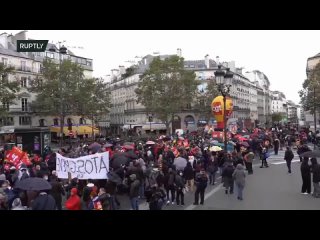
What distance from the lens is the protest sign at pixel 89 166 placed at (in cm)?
1380

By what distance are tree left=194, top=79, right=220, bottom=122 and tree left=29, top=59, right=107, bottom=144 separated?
75.3ft

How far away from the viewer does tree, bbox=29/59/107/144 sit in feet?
200

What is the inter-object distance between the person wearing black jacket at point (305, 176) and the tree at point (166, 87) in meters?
51.2

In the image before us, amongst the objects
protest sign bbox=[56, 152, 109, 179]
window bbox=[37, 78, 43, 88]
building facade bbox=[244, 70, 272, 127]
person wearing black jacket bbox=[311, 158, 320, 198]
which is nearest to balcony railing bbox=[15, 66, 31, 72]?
window bbox=[37, 78, 43, 88]

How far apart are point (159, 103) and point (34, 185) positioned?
2281 inches

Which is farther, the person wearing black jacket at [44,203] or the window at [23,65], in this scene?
the window at [23,65]

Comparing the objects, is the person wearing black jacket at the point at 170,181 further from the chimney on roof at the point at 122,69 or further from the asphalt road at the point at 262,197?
the chimney on roof at the point at 122,69

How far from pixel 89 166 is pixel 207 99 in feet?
219

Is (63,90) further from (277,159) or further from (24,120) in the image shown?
(277,159)

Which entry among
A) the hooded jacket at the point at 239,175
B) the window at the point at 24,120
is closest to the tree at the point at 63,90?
the window at the point at 24,120
